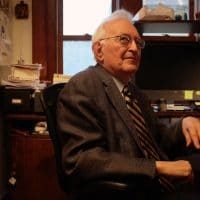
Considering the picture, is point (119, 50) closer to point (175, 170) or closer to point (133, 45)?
point (133, 45)

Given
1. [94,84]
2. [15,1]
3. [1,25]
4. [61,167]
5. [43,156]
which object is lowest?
[43,156]

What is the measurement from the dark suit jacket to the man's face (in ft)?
0.18

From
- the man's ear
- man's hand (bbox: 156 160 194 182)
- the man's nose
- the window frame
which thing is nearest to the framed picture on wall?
the window frame

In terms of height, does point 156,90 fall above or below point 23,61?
below

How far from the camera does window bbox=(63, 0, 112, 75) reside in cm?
306

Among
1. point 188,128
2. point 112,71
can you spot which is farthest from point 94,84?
point 188,128

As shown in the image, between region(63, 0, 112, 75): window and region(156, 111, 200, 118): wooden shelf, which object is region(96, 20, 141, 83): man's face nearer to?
region(156, 111, 200, 118): wooden shelf

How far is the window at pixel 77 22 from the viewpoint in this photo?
3.06 metres

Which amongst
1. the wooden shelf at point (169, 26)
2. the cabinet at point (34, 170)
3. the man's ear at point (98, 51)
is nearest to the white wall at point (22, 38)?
the cabinet at point (34, 170)

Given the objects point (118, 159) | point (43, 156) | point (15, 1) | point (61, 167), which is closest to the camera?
point (118, 159)

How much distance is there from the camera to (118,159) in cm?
124

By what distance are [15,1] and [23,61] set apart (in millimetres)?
489

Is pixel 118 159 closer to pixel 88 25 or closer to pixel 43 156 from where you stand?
pixel 43 156

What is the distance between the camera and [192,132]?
1.44 m
